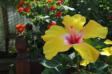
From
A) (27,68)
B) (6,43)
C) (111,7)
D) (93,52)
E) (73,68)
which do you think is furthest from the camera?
(6,43)

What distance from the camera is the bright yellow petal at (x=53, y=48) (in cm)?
74

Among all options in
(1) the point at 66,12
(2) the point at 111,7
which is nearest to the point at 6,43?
(1) the point at 66,12

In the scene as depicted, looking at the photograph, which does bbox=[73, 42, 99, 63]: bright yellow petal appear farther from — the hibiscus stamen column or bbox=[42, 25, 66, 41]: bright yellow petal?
the hibiscus stamen column

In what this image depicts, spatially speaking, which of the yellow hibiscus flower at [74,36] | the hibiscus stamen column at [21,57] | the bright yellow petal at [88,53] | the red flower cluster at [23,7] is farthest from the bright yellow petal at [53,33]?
the red flower cluster at [23,7]

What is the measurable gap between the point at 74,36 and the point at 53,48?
0.44 feet

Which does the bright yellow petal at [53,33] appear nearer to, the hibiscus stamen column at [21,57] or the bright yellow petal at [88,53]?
the bright yellow petal at [88,53]

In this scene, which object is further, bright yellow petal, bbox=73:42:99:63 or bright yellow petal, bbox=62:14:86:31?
bright yellow petal, bbox=62:14:86:31

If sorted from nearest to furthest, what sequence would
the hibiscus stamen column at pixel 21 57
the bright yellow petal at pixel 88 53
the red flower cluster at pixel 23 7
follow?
the bright yellow petal at pixel 88 53, the hibiscus stamen column at pixel 21 57, the red flower cluster at pixel 23 7

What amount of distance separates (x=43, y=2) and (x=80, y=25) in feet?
7.08

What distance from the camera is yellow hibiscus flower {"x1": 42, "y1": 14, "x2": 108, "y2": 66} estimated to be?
751mm

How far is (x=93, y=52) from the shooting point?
74 cm

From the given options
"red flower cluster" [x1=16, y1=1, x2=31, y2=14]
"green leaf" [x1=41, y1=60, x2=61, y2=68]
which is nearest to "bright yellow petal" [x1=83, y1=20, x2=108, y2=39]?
"green leaf" [x1=41, y1=60, x2=61, y2=68]

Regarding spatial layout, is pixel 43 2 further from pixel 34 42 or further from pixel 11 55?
pixel 11 55

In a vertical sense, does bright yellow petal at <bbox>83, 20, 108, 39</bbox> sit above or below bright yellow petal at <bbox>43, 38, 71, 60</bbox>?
above
